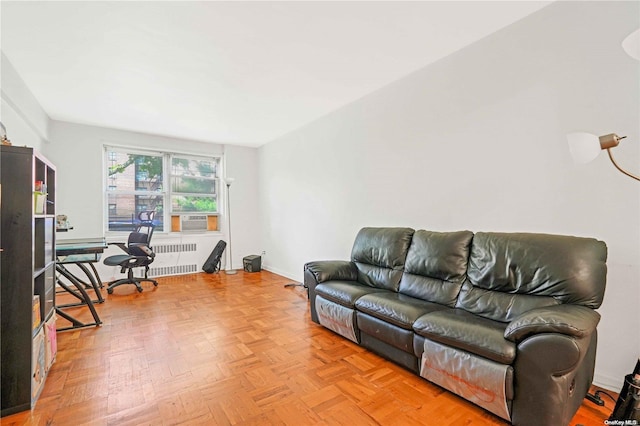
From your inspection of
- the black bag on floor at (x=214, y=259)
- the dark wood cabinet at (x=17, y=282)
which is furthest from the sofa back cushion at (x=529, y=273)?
the black bag on floor at (x=214, y=259)

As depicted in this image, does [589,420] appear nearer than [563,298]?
Answer: Yes

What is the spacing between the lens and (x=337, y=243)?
13.3 feet

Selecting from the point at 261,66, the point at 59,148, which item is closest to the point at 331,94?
the point at 261,66

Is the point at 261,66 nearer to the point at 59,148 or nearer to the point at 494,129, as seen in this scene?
the point at 494,129

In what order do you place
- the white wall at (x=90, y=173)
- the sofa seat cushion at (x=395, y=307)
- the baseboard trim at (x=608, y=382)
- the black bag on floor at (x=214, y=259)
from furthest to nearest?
the black bag on floor at (x=214, y=259) → the white wall at (x=90, y=173) → the sofa seat cushion at (x=395, y=307) → the baseboard trim at (x=608, y=382)

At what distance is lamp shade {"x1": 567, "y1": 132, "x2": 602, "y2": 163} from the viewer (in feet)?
4.55

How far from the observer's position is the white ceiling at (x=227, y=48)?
6.83 ft

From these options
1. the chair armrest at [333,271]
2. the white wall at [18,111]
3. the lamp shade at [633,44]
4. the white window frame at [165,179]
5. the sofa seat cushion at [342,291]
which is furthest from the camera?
the white window frame at [165,179]

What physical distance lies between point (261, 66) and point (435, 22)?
1.59 meters

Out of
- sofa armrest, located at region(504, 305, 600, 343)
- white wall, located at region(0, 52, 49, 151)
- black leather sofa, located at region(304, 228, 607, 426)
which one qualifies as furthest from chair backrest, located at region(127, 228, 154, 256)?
sofa armrest, located at region(504, 305, 600, 343)

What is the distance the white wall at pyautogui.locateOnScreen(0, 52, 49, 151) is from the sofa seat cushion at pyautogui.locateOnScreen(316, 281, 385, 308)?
11.2 ft

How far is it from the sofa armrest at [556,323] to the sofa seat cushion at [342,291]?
116 cm

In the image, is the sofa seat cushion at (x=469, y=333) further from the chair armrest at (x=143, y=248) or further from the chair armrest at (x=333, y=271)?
the chair armrest at (x=143, y=248)

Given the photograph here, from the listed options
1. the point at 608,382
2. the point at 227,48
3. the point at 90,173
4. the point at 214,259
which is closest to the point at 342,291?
the point at 608,382
